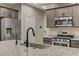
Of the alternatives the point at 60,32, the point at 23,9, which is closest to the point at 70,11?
the point at 60,32

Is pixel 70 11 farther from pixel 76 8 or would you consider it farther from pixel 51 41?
pixel 51 41

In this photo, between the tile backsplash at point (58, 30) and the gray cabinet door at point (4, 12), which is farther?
the tile backsplash at point (58, 30)

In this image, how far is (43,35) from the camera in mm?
3680

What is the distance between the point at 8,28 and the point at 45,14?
3.85ft

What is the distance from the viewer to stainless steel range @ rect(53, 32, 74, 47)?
3551mm

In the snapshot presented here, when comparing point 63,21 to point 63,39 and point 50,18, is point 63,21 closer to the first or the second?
point 50,18

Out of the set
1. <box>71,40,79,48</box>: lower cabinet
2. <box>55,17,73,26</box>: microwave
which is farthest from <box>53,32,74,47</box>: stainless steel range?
<box>55,17,73,26</box>: microwave

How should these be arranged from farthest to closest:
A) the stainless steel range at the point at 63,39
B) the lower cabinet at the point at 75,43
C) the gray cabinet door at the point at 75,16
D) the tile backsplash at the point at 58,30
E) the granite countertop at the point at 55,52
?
1. the tile backsplash at the point at 58,30
2. the gray cabinet door at the point at 75,16
3. the stainless steel range at the point at 63,39
4. the lower cabinet at the point at 75,43
5. the granite countertop at the point at 55,52

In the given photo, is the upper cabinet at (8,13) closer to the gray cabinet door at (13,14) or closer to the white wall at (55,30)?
the gray cabinet door at (13,14)

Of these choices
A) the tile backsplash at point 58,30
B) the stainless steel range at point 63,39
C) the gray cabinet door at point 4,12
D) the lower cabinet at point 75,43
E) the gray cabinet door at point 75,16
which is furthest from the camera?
the tile backsplash at point 58,30

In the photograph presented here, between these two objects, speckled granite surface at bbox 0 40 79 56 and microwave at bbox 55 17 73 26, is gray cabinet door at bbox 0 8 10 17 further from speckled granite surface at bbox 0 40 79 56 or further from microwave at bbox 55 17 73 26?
microwave at bbox 55 17 73 26

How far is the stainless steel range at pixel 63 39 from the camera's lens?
11.6ft

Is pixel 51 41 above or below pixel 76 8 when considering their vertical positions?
below

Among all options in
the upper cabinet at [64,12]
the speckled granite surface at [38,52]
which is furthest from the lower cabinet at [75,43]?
the speckled granite surface at [38,52]
